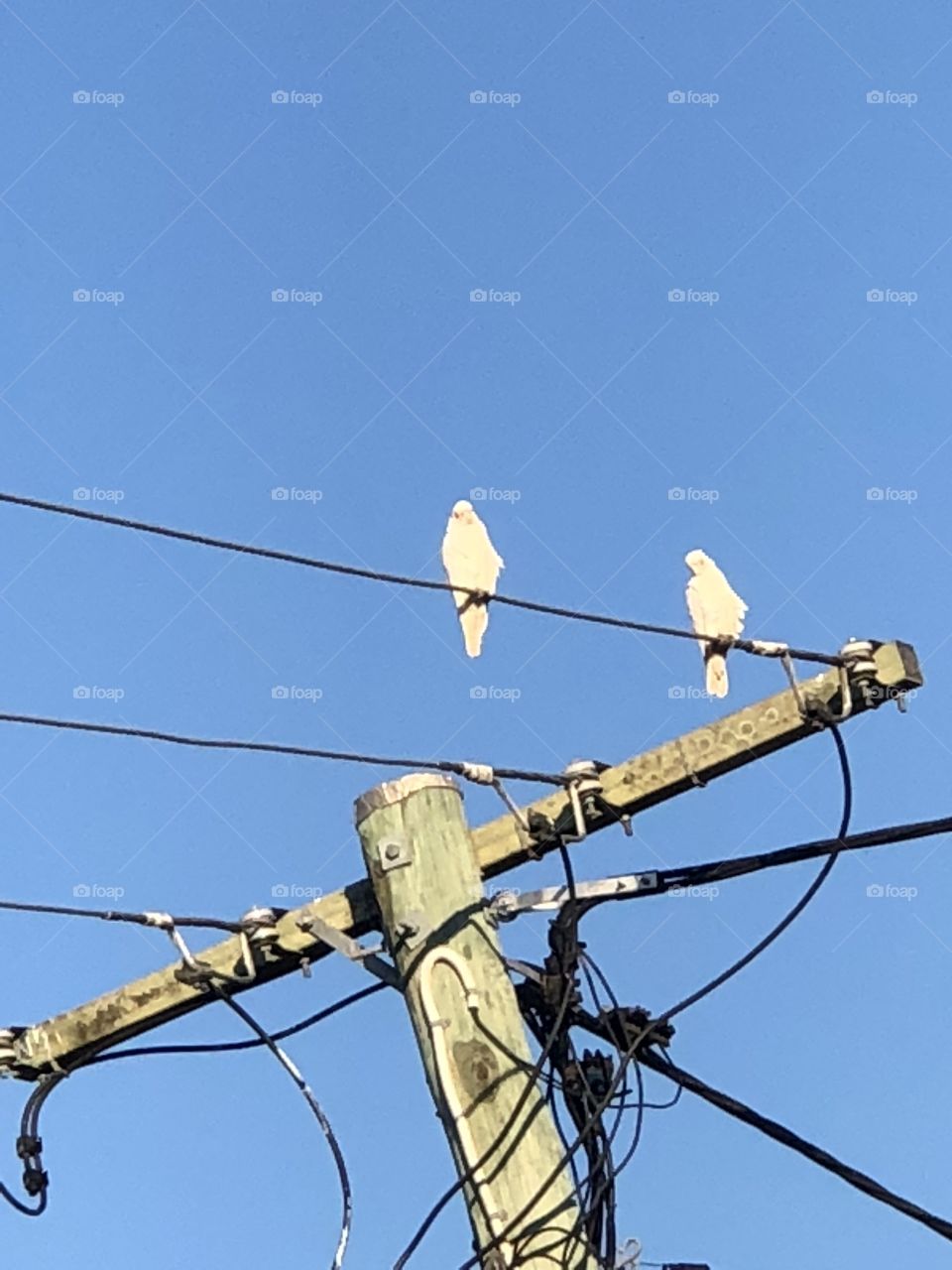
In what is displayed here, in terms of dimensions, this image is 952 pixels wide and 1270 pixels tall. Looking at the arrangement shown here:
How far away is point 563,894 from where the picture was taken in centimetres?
469

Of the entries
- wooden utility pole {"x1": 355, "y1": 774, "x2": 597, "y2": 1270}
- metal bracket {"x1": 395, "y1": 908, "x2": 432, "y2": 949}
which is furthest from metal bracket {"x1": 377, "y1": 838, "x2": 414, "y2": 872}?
metal bracket {"x1": 395, "y1": 908, "x2": 432, "y2": 949}

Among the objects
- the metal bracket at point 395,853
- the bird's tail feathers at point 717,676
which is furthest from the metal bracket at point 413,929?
the bird's tail feathers at point 717,676

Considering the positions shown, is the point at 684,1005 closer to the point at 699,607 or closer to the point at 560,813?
the point at 560,813

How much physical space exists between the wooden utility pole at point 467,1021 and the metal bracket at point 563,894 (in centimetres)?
15

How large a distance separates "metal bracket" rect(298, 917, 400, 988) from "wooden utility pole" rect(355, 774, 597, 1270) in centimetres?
8

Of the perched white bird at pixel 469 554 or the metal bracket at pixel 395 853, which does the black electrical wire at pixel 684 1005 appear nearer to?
the metal bracket at pixel 395 853

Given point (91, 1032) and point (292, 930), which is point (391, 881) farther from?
point (91, 1032)

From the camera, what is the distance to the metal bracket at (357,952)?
14.8 feet

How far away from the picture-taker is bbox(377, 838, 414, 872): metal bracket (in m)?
4.45

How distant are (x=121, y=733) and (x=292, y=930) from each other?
0.64 m

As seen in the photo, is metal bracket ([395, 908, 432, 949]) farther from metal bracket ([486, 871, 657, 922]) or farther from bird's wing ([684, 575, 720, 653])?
bird's wing ([684, 575, 720, 653])

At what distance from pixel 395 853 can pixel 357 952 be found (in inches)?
10.5

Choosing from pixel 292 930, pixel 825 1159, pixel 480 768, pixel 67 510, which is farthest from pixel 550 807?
pixel 67 510

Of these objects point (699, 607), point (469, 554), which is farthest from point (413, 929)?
point (469, 554)
